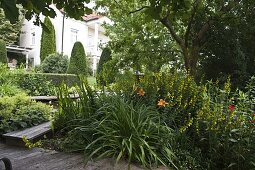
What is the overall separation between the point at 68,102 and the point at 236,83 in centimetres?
440

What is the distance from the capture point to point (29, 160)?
3068 mm

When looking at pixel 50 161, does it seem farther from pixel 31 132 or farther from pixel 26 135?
pixel 31 132

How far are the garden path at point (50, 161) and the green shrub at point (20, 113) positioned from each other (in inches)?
26.0

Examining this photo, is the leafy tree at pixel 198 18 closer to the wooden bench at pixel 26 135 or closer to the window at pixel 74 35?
the wooden bench at pixel 26 135

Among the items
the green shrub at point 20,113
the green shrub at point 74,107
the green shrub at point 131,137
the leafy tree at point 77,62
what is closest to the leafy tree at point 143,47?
the green shrub at point 20,113

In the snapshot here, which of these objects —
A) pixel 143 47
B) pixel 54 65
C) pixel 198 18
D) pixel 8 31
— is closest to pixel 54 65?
pixel 54 65

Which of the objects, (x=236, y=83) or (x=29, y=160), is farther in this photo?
(x=236, y=83)

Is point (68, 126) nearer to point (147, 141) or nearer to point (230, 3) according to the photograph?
point (147, 141)

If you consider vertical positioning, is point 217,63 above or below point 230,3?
below

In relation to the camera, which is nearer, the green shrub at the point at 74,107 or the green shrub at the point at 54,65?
the green shrub at the point at 74,107

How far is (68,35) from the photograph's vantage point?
2483 centimetres

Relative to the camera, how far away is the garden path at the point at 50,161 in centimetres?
284

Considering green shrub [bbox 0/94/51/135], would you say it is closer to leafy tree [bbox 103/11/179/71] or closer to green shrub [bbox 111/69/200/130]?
green shrub [bbox 111/69/200/130]

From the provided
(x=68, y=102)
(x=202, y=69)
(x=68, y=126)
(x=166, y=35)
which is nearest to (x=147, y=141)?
(x=68, y=126)
